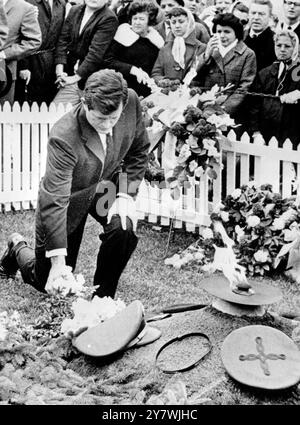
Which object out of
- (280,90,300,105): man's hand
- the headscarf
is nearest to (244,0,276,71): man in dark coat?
(280,90,300,105): man's hand

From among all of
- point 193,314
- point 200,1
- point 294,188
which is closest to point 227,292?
point 193,314

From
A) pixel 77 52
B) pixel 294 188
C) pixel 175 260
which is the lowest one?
pixel 175 260

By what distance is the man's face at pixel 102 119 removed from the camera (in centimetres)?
449

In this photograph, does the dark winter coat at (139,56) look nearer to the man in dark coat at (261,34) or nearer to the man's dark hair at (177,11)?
the man's dark hair at (177,11)

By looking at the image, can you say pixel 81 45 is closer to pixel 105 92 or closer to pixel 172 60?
pixel 172 60

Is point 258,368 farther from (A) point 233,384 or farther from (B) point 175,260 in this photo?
(B) point 175,260

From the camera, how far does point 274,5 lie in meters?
7.65

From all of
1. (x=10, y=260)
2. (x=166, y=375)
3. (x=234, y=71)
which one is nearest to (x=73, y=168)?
(x=10, y=260)

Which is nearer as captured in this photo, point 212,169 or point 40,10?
point 212,169

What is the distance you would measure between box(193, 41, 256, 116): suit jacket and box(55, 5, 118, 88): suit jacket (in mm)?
1228

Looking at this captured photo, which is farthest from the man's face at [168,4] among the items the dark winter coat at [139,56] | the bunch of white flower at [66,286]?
the bunch of white flower at [66,286]

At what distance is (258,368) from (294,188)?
3174 millimetres

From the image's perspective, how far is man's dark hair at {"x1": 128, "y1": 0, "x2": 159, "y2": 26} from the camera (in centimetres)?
767
